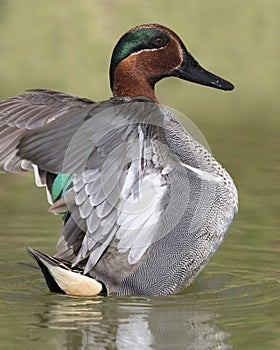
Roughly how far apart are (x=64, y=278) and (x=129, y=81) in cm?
124

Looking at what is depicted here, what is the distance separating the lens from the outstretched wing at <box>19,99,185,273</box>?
5758mm

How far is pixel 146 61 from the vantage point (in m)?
6.87

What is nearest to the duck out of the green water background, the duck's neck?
the duck's neck

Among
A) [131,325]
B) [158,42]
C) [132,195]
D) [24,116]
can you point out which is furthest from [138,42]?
[131,325]

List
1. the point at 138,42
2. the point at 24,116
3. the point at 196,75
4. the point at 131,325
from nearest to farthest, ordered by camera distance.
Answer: the point at 131,325
the point at 24,116
the point at 138,42
the point at 196,75

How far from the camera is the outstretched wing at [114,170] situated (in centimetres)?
576

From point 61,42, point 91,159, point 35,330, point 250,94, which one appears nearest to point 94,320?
point 35,330

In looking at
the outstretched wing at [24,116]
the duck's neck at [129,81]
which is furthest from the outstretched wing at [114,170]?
the duck's neck at [129,81]

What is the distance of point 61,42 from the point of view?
17016mm

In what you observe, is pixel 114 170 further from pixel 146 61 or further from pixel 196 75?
pixel 196 75

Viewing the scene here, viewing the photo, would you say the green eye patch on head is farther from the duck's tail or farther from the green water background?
the green water background

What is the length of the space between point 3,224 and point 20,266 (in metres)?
1.08

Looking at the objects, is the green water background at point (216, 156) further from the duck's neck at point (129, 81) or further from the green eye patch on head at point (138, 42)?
the green eye patch on head at point (138, 42)

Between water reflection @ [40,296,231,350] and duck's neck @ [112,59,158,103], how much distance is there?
47.9 inches
